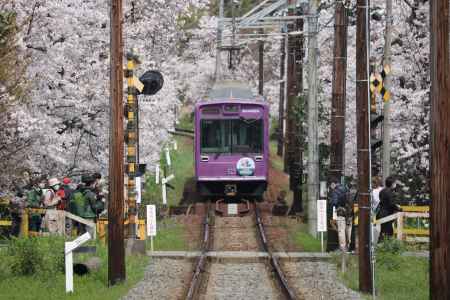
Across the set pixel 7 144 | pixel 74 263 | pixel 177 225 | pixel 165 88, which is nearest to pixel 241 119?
pixel 177 225

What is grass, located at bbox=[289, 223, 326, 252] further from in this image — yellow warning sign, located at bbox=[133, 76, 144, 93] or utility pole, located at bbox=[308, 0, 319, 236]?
yellow warning sign, located at bbox=[133, 76, 144, 93]

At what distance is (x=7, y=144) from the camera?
78.0ft

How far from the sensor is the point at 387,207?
2172cm

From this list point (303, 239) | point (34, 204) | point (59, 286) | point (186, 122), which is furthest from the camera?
point (186, 122)

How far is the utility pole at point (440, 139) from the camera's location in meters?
13.1

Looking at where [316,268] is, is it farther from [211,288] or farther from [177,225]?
[177,225]

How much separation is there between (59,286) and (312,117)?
11.2m

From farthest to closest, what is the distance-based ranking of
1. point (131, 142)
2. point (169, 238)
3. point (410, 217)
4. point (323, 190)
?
point (169, 238) → point (323, 190) → point (410, 217) → point (131, 142)

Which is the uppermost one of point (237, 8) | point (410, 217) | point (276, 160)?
point (237, 8)

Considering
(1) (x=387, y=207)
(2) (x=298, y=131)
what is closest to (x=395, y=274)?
(1) (x=387, y=207)

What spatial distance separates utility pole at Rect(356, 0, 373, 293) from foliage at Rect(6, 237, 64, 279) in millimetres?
5239

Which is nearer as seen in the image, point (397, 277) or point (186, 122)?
point (397, 277)

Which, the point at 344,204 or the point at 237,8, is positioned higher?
the point at 237,8

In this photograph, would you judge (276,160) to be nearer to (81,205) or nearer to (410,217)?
(410,217)
